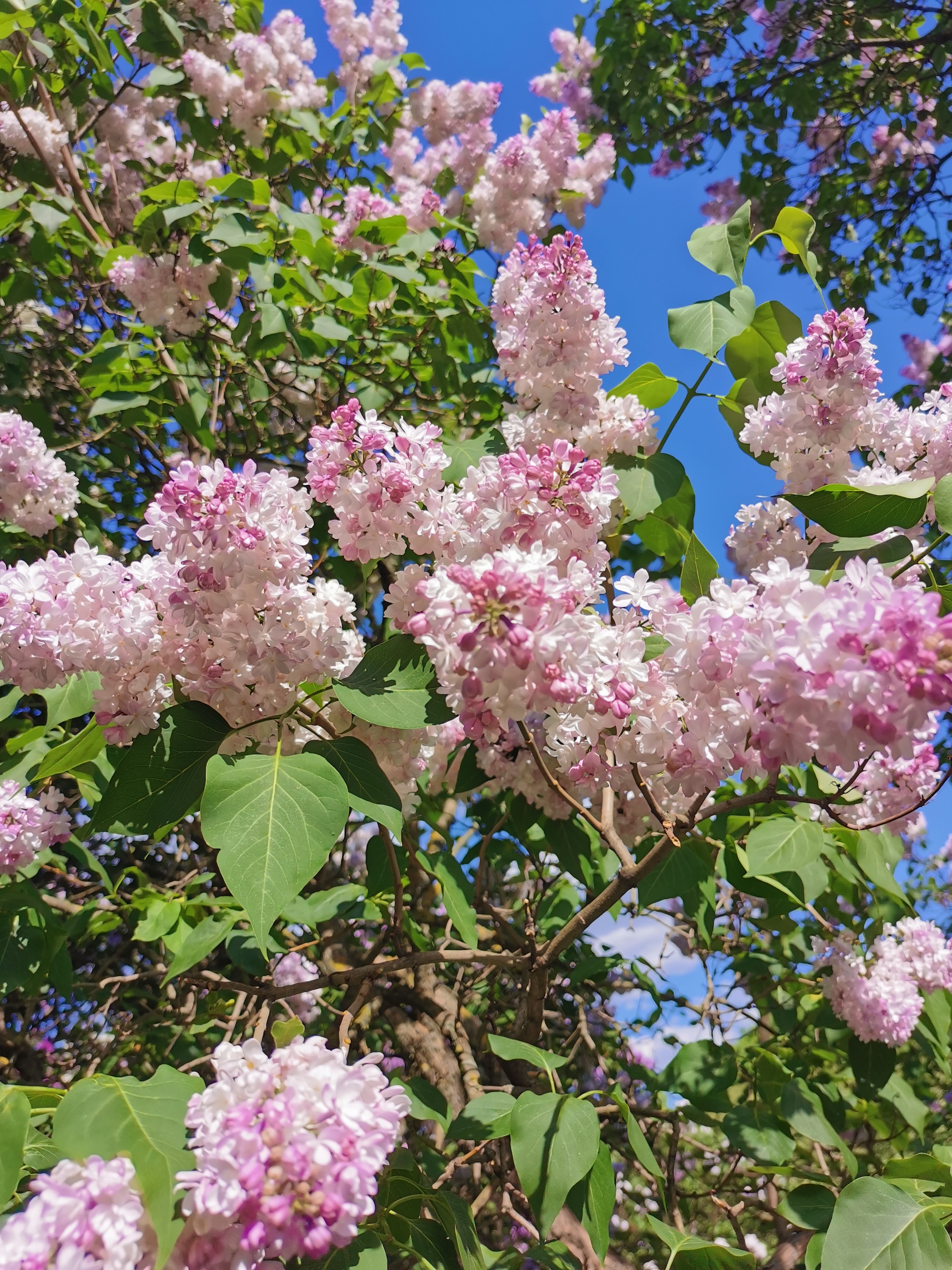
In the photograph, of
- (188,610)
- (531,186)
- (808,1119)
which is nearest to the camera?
(188,610)

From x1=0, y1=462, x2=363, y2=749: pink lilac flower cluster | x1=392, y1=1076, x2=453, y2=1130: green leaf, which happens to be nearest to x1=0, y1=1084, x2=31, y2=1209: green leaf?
x1=0, y1=462, x2=363, y2=749: pink lilac flower cluster

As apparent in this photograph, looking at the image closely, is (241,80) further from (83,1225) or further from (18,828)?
(83,1225)

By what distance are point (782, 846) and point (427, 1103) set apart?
0.93 metres

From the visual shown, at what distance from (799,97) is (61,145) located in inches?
187

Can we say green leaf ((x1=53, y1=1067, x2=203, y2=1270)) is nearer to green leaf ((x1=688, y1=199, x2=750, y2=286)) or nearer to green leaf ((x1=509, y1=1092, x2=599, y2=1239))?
green leaf ((x1=509, y1=1092, x2=599, y2=1239))

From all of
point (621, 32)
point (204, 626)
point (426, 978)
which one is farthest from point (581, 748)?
point (621, 32)

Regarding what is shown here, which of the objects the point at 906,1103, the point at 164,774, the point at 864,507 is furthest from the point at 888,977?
the point at 164,774

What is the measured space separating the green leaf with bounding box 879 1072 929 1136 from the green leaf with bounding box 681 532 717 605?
1927mm

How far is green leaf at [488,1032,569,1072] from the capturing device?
62.8 inches

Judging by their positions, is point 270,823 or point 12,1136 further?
point 270,823

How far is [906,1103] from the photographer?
8.27 ft

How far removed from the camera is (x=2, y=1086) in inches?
43.3

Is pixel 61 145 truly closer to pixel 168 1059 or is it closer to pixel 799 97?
pixel 168 1059

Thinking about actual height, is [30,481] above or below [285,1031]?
above
